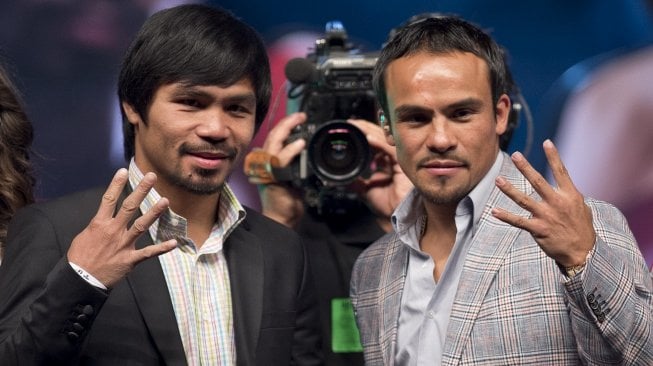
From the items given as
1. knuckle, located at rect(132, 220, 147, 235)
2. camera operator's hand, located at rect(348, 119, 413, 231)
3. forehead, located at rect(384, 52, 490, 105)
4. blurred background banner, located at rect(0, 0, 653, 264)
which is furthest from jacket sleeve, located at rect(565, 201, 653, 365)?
blurred background banner, located at rect(0, 0, 653, 264)

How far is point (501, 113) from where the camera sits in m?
2.62

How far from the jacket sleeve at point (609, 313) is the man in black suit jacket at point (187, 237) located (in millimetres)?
730

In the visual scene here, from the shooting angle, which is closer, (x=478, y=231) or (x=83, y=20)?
(x=478, y=231)

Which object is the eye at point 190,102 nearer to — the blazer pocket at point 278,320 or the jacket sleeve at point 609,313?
the blazer pocket at point 278,320

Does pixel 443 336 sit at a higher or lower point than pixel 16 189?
lower

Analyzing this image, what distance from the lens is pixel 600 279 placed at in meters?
2.09

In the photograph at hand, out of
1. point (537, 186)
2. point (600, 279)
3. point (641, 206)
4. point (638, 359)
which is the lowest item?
point (641, 206)

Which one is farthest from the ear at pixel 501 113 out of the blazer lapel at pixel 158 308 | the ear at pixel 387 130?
the blazer lapel at pixel 158 308

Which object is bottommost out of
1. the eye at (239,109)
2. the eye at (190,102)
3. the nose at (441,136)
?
the nose at (441,136)

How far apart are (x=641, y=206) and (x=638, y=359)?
1653 mm

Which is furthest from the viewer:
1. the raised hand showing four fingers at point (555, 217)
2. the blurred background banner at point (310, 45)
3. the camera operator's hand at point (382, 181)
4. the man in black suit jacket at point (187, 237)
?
the blurred background banner at point (310, 45)

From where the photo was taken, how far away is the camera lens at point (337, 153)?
2.98 metres

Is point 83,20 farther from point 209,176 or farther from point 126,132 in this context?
point 209,176

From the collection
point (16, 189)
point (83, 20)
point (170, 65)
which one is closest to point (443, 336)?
point (170, 65)
